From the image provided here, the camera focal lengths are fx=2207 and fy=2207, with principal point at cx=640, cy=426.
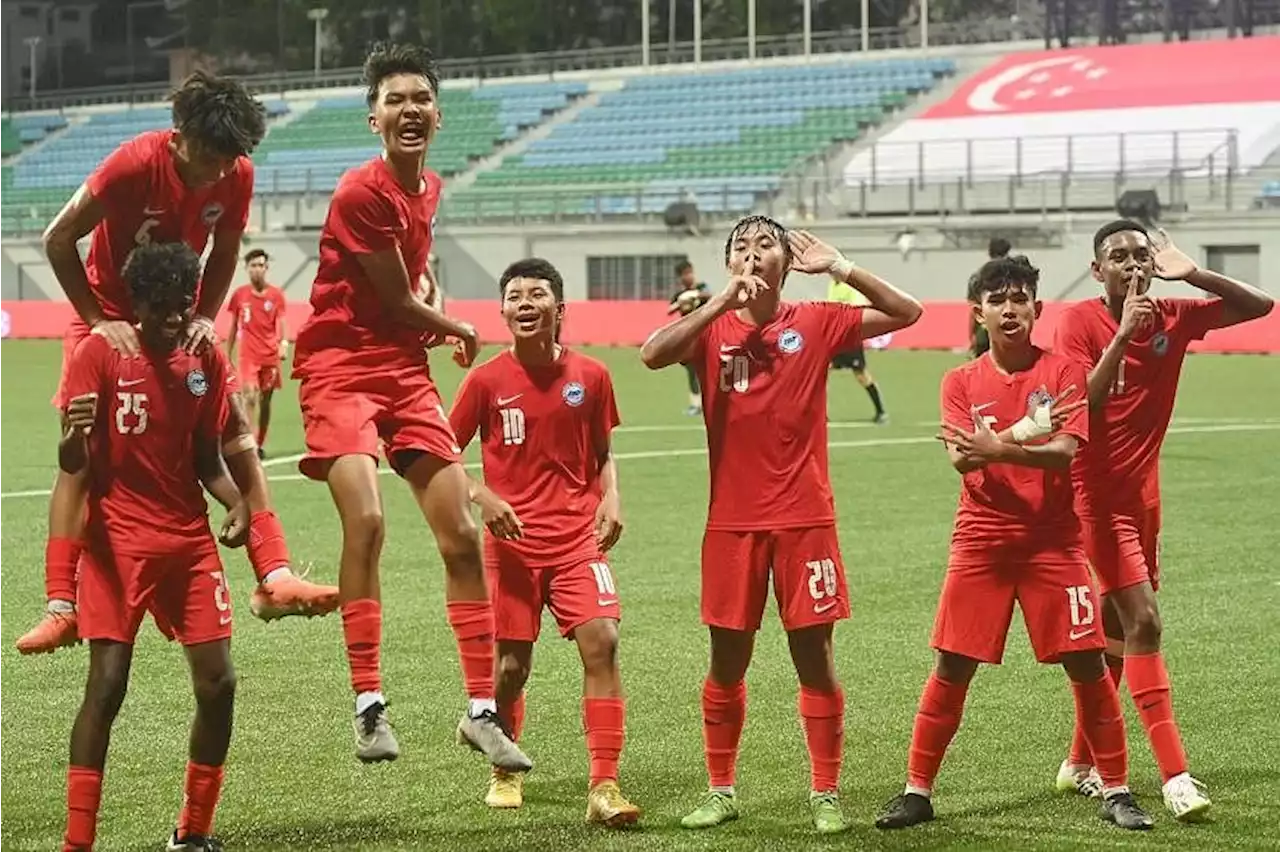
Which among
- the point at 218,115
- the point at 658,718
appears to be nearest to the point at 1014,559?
the point at 658,718

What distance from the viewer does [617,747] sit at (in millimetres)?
8039

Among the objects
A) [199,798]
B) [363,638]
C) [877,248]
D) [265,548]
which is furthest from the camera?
[877,248]

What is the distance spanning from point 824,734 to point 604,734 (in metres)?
0.80

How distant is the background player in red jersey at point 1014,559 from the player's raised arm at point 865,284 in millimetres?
263

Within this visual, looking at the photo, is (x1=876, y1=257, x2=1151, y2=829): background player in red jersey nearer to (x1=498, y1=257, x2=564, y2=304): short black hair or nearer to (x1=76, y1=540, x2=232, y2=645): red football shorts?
(x1=498, y1=257, x2=564, y2=304): short black hair

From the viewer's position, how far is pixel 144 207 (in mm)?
7926

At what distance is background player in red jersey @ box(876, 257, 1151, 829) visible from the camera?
7879 mm

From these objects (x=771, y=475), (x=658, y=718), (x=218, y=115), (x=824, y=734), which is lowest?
(x=658, y=718)

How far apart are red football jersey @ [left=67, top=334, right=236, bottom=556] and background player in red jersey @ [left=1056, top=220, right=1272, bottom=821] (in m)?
3.29

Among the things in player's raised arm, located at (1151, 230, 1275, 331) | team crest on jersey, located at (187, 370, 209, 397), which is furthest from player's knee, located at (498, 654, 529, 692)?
player's raised arm, located at (1151, 230, 1275, 331)

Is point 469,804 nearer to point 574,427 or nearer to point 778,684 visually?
point 574,427

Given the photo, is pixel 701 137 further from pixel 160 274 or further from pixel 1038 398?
pixel 160 274

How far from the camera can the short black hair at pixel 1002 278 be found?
792 cm

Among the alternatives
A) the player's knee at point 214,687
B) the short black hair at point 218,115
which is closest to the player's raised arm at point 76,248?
the short black hair at point 218,115
